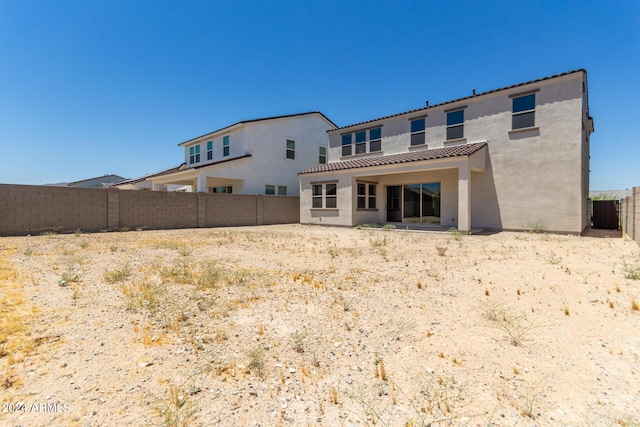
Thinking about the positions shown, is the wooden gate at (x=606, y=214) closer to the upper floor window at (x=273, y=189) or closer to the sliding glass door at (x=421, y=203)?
the sliding glass door at (x=421, y=203)

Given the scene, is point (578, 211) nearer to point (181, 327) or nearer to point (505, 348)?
point (505, 348)

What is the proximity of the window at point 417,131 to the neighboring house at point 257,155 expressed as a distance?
10343 millimetres

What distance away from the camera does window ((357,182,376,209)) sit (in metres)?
18.7

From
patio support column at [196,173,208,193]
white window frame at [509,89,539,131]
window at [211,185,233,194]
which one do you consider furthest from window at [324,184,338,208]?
white window frame at [509,89,539,131]

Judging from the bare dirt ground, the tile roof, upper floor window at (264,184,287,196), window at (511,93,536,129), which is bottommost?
the bare dirt ground

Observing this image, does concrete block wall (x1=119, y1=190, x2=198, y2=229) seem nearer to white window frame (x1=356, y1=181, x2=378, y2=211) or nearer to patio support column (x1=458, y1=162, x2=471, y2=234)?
white window frame (x1=356, y1=181, x2=378, y2=211)

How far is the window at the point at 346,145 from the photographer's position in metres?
20.8

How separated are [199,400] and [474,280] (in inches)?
213

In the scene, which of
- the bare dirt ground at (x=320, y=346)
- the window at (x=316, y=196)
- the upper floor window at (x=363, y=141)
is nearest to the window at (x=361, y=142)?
the upper floor window at (x=363, y=141)

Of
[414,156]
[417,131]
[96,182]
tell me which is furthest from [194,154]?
[96,182]

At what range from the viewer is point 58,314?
4180 mm

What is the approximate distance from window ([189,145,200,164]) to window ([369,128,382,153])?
1617 centimetres

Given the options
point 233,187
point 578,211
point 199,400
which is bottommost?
point 199,400

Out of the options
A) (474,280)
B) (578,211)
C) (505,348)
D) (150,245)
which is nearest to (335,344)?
(505,348)
